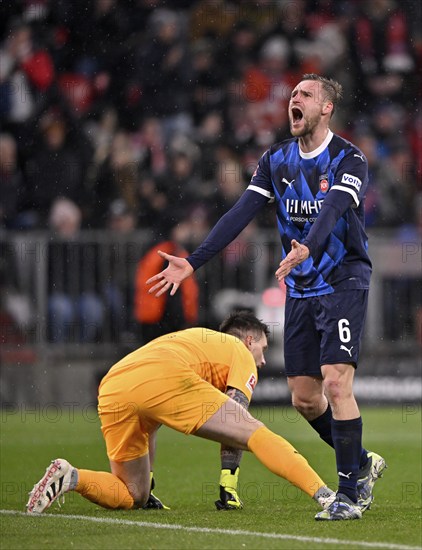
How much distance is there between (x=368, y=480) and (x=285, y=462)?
97 centimetres

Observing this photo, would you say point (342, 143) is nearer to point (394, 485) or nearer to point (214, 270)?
point (394, 485)

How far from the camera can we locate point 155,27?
1677 centimetres

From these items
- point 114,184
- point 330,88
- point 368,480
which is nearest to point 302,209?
point 330,88

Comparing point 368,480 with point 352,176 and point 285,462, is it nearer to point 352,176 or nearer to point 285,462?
point 285,462

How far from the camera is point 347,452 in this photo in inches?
244

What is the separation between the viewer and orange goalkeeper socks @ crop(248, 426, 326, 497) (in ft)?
19.7

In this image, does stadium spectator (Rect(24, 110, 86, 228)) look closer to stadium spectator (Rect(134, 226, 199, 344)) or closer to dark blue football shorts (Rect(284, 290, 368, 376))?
stadium spectator (Rect(134, 226, 199, 344))

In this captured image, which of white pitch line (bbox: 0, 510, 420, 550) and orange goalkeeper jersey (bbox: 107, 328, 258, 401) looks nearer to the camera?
white pitch line (bbox: 0, 510, 420, 550)

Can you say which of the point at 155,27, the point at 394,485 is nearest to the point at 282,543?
the point at 394,485

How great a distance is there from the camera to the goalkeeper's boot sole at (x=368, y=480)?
666 cm

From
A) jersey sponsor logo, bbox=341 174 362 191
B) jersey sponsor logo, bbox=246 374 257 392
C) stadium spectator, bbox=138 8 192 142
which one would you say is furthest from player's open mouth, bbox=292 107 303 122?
stadium spectator, bbox=138 8 192 142

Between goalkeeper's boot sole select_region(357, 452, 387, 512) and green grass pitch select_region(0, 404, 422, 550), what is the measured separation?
8cm

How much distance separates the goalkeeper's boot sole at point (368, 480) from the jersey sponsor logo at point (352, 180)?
5.46ft

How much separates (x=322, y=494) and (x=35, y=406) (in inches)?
321
